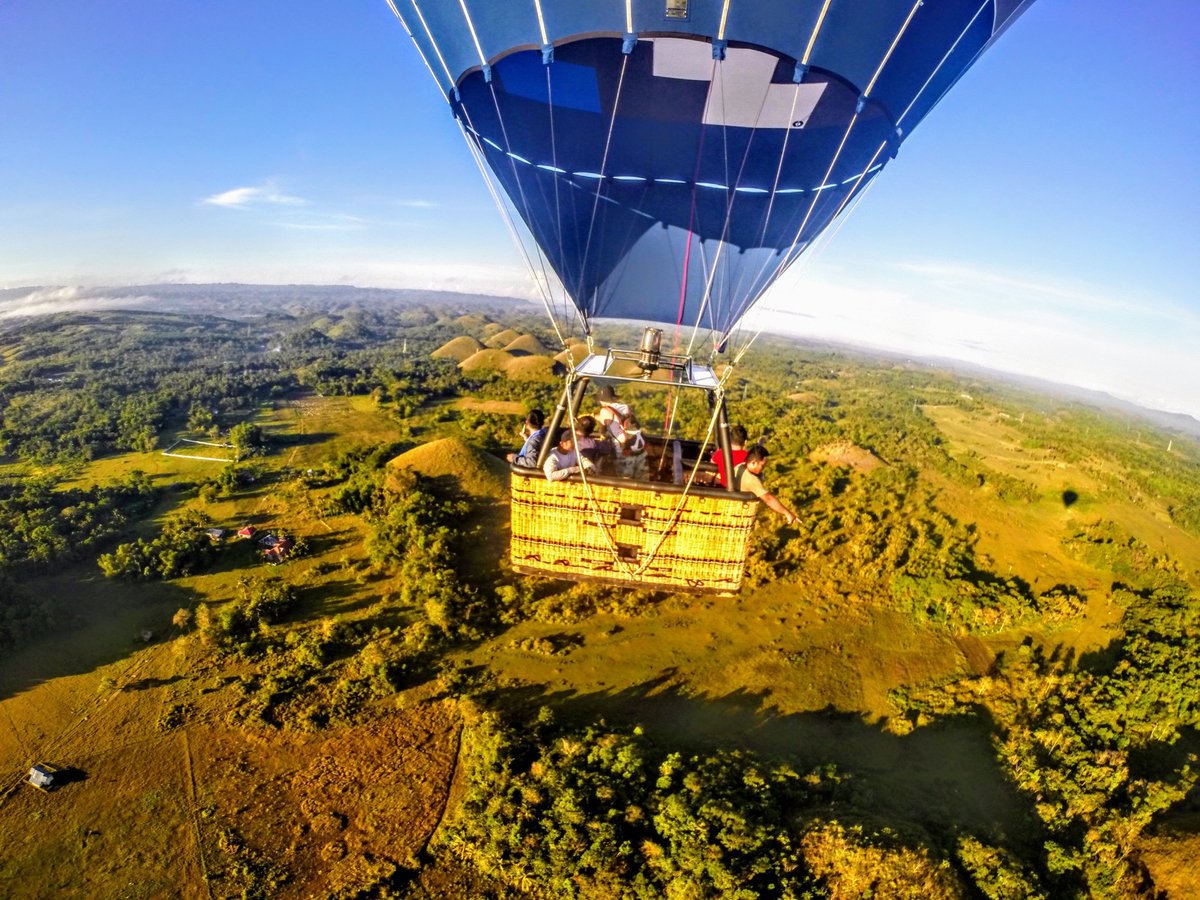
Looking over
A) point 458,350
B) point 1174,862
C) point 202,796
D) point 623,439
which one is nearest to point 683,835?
point 623,439

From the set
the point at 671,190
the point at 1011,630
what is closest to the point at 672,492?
the point at 671,190

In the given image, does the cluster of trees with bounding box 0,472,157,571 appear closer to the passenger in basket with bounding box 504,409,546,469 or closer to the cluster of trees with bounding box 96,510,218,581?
the cluster of trees with bounding box 96,510,218,581

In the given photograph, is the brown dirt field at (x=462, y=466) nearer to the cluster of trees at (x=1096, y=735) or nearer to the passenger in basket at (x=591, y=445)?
the cluster of trees at (x=1096, y=735)

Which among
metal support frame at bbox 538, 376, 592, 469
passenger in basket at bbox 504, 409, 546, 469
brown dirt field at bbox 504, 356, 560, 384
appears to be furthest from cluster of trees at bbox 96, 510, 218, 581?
brown dirt field at bbox 504, 356, 560, 384

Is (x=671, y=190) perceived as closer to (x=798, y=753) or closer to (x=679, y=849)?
(x=679, y=849)

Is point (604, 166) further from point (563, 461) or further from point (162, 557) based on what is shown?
point (162, 557)

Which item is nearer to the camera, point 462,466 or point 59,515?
point 59,515
